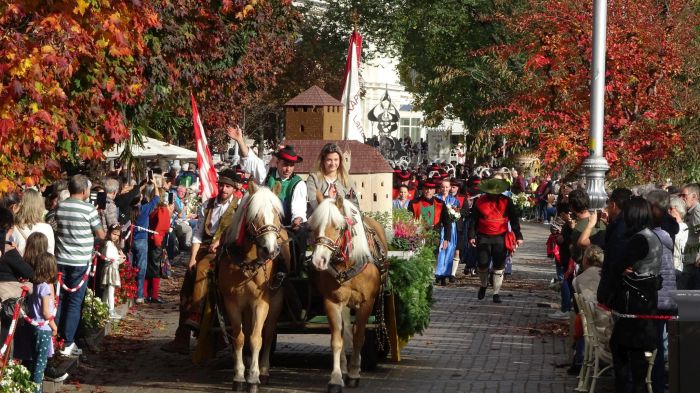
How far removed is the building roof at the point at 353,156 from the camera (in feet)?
61.8

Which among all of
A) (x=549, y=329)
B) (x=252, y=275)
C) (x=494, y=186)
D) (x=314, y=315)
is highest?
(x=494, y=186)

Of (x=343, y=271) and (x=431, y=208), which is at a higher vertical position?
(x=431, y=208)

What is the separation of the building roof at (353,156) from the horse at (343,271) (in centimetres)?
564

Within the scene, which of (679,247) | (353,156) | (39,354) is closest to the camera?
(39,354)

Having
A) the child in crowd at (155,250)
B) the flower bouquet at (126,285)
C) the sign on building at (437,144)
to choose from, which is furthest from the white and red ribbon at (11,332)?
the sign on building at (437,144)

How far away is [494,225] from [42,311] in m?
10.6

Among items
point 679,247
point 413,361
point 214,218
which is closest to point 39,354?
point 214,218

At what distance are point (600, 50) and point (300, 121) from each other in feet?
14.3

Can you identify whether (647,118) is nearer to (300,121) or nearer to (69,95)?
(300,121)

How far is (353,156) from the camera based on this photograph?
63.3ft

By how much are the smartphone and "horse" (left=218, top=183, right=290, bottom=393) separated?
243 inches

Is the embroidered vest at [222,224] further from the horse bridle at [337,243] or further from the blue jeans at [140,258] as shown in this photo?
the blue jeans at [140,258]

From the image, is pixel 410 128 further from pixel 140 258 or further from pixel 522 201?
pixel 140 258

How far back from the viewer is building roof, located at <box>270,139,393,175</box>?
18.8 m
